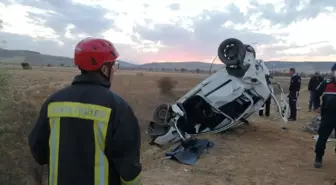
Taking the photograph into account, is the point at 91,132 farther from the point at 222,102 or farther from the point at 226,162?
the point at 222,102

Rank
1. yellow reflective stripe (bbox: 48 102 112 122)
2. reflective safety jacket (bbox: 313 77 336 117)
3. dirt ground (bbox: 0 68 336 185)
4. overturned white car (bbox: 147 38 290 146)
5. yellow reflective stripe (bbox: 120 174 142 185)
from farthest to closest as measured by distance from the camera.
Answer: overturned white car (bbox: 147 38 290 146), reflective safety jacket (bbox: 313 77 336 117), dirt ground (bbox: 0 68 336 185), yellow reflective stripe (bbox: 120 174 142 185), yellow reflective stripe (bbox: 48 102 112 122)

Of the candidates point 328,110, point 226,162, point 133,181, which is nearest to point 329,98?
point 328,110

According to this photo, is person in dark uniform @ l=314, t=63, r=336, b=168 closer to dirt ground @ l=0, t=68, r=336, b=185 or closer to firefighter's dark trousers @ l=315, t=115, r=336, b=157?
firefighter's dark trousers @ l=315, t=115, r=336, b=157

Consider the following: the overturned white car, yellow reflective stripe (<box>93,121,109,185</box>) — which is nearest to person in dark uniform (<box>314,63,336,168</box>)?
the overturned white car

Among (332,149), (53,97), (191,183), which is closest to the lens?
(53,97)

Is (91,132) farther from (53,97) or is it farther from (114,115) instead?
(53,97)

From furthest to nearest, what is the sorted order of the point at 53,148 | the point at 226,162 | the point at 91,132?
the point at 226,162, the point at 53,148, the point at 91,132

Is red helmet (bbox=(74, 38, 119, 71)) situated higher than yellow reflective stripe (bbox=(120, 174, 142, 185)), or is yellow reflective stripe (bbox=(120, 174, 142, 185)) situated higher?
red helmet (bbox=(74, 38, 119, 71))

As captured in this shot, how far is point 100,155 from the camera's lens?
1.99m

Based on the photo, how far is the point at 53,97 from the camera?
211cm

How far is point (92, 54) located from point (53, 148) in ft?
2.09

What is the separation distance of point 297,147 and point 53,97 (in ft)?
21.7

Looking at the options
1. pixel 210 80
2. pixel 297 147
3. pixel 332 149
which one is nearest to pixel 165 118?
pixel 210 80

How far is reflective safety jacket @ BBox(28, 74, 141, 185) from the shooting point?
76.9 inches
